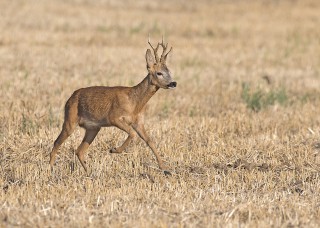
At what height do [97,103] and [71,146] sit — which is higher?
[97,103]

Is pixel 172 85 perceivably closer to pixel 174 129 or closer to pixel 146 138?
pixel 146 138

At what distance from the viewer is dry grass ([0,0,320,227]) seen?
25.1 ft

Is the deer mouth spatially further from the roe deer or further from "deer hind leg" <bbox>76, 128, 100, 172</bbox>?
"deer hind leg" <bbox>76, 128, 100, 172</bbox>

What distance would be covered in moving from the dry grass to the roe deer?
0.45 meters

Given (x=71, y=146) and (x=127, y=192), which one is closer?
(x=127, y=192)

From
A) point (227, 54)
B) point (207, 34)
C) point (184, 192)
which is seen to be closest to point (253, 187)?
point (184, 192)

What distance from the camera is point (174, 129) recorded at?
477 inches

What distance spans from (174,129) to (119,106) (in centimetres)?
259

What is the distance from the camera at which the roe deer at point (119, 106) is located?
31.1ft

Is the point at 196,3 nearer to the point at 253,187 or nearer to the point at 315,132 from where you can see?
→ the point at 315,132

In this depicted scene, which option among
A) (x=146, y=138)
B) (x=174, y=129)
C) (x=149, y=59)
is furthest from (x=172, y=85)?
(x=174, y=129)

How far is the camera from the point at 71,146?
1087cm

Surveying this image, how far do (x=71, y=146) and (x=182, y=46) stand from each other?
536 inches

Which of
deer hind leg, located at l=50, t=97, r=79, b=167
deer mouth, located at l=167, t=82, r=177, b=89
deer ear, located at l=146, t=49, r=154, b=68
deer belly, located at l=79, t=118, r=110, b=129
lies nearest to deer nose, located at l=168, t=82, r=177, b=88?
deer mouth, located at l=167, t=82, r=177, b=89
